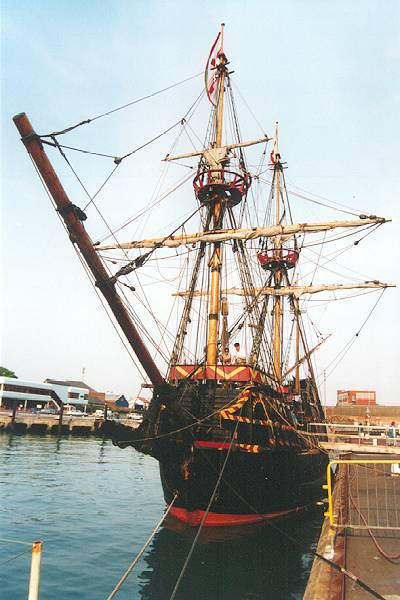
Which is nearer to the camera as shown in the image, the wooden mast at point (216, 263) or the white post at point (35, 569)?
the white post at point (35, 569)

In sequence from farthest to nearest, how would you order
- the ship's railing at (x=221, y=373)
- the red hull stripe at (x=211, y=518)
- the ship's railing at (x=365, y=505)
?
the ship's railing at (x=221, y=373)
the red hull stripe at (x=211, y=518)
the ship's railing at (x=365, y=505)

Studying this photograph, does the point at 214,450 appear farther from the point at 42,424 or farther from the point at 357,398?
the point at 357,398

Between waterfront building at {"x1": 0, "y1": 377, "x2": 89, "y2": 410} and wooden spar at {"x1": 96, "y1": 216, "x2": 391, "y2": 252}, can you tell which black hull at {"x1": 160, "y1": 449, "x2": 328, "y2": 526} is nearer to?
wooden spar at {"x1": 96, "y1": 216, "x2": 391, "y2": 252}

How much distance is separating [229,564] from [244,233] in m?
12.6

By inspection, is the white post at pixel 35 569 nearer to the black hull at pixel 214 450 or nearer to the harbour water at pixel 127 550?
the harbour water at pixel 127 550

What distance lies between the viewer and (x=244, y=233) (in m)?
19.5

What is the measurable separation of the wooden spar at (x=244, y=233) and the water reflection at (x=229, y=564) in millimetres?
10588

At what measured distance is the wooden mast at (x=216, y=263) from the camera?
17.2 meters

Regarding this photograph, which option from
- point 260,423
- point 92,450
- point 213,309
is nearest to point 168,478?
point 260,423

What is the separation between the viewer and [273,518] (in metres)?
15.6

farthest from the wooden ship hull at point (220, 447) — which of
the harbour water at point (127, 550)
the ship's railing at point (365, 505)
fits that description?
the ship's railing at point (365, 505)

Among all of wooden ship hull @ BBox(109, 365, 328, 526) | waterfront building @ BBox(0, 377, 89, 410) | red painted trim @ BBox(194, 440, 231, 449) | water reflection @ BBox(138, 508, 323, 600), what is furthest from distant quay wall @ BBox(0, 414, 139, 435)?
red painted trim @ BBox(194, 440, 231, 449)

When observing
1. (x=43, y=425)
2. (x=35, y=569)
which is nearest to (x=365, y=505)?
(x=35, y=569)

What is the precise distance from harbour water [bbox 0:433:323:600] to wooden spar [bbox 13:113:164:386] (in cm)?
520
